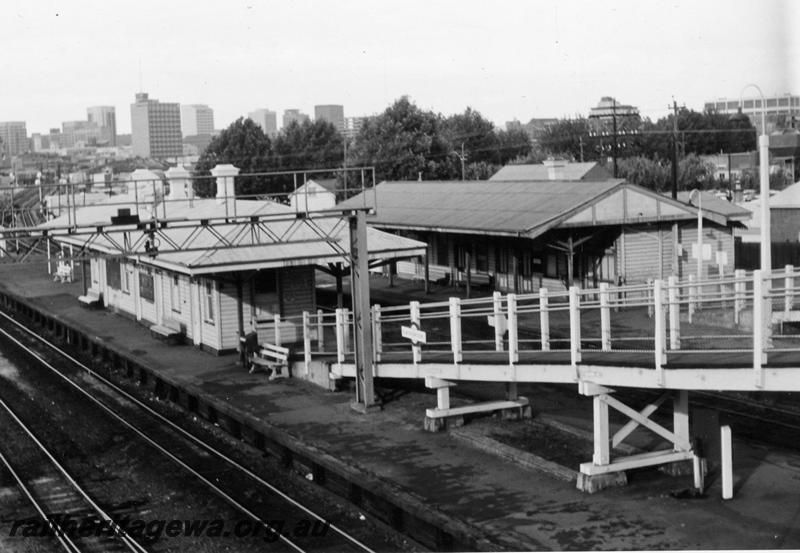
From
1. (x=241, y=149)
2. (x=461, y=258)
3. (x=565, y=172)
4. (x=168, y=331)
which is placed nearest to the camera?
(x=168, y=331)

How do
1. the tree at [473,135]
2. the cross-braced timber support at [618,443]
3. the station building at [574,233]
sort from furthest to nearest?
1. the tree at [473,135]
2. the station building at [574,233]
3. the cross-braced timber support at [618,443]

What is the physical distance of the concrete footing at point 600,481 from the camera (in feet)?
Result: 43.2

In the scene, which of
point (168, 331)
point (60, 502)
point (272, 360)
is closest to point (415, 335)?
point (60, 502)

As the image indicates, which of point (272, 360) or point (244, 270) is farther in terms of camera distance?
point (244, 270)

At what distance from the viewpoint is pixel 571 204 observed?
98.7 ft

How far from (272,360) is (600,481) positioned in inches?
427

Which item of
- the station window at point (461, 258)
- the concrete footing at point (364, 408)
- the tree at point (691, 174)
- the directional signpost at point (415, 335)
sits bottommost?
the concrete footing at point (364, 408)

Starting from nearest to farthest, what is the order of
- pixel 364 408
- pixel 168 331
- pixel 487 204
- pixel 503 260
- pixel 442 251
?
pixel 364 408 → pixel 168 331 → pixel 487 204 → pixel 503 260 → pixel 442 251

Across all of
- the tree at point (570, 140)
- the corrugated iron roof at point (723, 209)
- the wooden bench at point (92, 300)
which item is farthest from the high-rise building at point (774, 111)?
the wooden bench at point (92, 300)

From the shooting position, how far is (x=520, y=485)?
13.6 meters

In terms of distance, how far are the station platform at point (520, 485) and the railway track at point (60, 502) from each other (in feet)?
10.2

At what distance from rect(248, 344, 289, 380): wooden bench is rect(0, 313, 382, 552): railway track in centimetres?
235

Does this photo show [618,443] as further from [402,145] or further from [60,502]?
[402,145]

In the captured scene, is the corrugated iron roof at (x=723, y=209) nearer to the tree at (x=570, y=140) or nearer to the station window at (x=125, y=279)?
the station window at (x=125, y=279)
